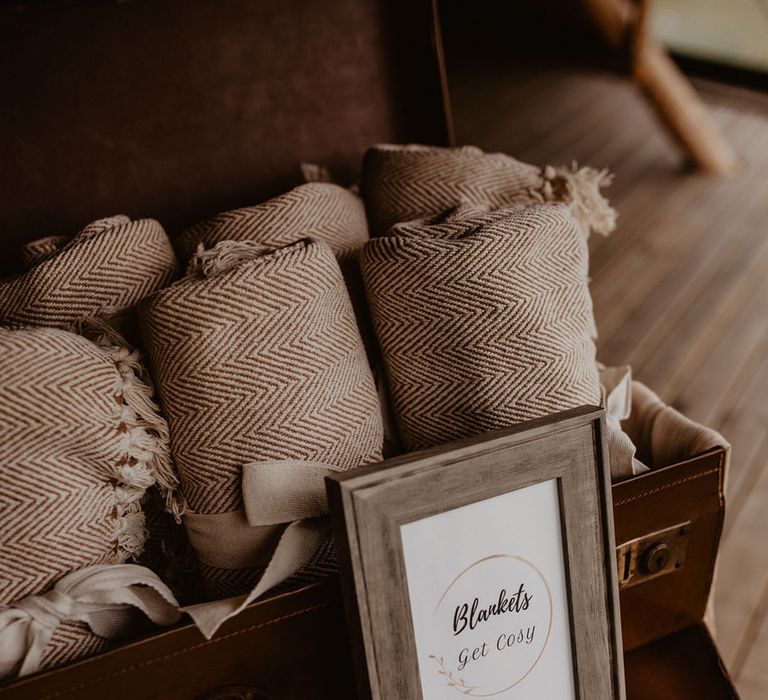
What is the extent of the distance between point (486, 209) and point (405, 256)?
0.15 m

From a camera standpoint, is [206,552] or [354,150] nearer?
[206,552]

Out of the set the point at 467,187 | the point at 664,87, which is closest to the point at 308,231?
the point at 467,187

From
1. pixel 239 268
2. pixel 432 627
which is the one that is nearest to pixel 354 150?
pixel 239 268

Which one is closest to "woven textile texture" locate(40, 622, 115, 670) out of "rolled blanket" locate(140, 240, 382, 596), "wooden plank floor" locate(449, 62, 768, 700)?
"rolled blanket" locate(140, 240, 382, 596)

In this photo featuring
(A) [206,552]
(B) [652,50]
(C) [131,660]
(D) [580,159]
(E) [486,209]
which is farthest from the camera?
(B) [652,50]

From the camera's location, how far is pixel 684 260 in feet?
6.62

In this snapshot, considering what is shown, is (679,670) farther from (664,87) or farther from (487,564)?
(664,87)

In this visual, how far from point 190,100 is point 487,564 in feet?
2.21

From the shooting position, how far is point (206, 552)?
0.73 metres

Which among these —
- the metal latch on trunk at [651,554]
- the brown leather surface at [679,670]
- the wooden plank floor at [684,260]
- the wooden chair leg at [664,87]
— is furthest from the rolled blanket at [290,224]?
the wooden chair leg at [664,87]

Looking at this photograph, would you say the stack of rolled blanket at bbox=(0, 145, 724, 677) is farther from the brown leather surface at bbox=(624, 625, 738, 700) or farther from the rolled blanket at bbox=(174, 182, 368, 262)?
the brown leather surface at bbox=(624, 625, 738, 700)

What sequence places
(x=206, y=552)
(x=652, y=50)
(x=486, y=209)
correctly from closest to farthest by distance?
1. (x=206, y=552)
2. (x=486, y=209)
3. (x=652, y=50)

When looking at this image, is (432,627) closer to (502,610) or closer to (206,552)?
(502,610)

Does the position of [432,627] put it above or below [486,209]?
below
